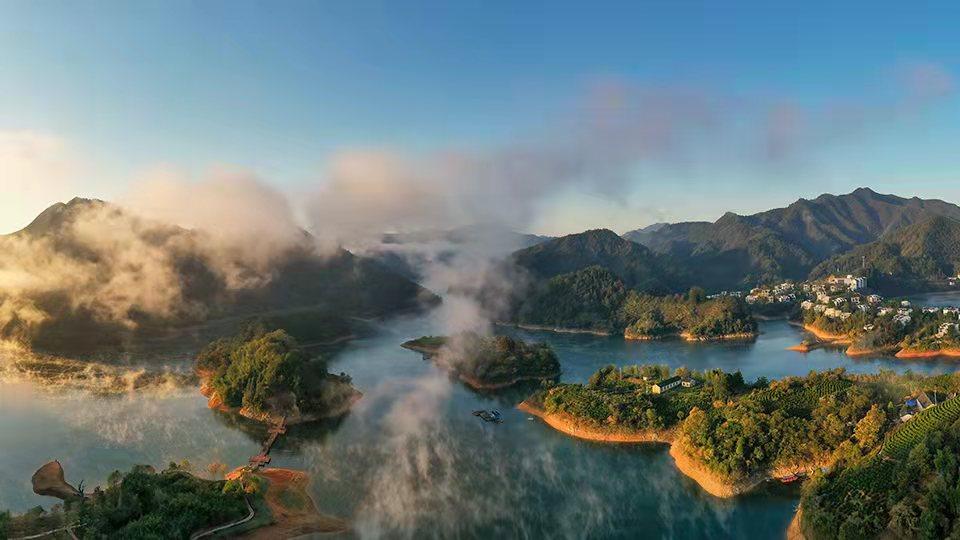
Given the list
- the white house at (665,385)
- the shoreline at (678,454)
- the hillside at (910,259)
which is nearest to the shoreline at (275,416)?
the shoreline at (678,454)

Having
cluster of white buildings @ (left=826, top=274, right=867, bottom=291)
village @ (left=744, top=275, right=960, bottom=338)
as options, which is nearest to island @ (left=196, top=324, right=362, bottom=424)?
village @ (left=744, top=275, right=960, bottom=338)

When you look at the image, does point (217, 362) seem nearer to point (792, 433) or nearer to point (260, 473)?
point (260, 473)

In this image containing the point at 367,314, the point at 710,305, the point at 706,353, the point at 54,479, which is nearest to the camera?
the point at 54,479

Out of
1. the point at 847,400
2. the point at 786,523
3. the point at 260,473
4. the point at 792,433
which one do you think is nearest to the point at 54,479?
the point at 260,473

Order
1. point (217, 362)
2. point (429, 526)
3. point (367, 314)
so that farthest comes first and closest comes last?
point (367, 314) < point (217, 362) < point (429, 526)

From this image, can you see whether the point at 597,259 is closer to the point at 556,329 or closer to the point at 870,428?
the point at 556,329
